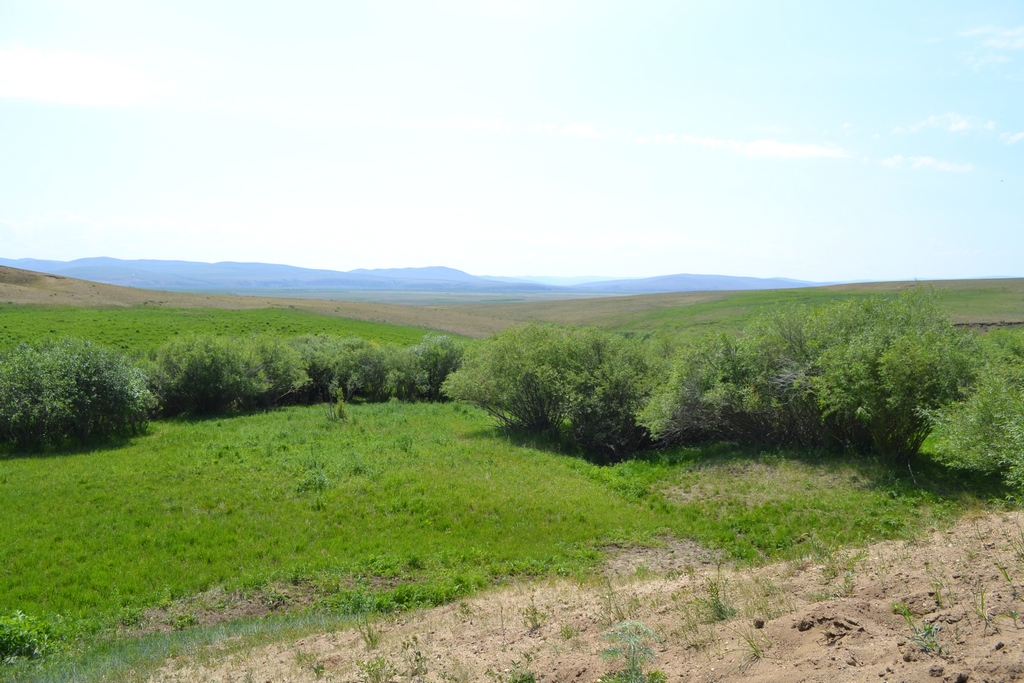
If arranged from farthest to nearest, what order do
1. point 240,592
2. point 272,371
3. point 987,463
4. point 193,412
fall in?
point 272,371 → point 193,412 → point 987,463 → point 240,592

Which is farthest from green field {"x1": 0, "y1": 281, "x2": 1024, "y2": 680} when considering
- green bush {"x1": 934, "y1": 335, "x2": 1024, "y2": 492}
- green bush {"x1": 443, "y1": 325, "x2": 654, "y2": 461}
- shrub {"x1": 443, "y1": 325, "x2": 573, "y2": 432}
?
shrub {"x1": 443, "y1": 325, "x2": 573, "y2": 432}

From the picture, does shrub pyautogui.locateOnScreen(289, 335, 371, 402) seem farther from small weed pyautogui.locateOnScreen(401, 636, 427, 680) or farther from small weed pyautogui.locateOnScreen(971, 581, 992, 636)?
small weed pyautogui.locateOnScreen(971, 581, 992, 636)

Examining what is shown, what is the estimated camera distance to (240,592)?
12.4 meters

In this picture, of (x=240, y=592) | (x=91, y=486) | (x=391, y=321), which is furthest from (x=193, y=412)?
(x=391, y=321)

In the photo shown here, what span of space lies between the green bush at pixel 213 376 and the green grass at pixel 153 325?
13.7 meters

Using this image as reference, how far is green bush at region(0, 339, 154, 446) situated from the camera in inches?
937

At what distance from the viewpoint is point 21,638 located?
9422mm

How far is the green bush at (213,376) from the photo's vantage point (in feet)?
115

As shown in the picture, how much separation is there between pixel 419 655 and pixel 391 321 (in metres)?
88.4

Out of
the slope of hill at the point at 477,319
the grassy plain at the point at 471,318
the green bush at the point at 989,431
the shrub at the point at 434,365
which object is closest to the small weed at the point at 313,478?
the green bush at the point at 989,431

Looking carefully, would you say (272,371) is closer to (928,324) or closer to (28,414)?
(28,414)

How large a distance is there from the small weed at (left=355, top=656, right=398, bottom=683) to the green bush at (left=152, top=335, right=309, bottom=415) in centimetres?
3171

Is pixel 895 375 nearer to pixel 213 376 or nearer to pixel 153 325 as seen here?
pixel 213 376

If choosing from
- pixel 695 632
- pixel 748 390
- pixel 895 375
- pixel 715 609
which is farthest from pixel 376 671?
pixel 748 390
